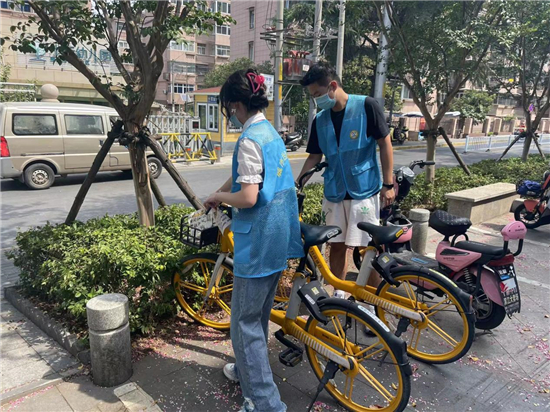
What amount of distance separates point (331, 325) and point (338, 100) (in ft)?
5.79

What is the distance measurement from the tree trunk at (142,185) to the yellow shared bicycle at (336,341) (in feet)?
4.60

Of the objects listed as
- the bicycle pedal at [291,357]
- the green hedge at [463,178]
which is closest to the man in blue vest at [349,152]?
the bicycle pedal at [291,357]

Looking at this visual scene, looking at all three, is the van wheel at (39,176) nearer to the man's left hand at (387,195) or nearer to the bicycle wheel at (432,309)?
the man's left hand at (387,195)

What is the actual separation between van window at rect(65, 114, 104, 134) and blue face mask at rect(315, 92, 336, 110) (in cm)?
875

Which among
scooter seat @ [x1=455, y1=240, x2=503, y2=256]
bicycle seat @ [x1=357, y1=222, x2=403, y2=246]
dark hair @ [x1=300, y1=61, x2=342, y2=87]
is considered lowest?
scooter seat @ [x1=455, y1=240, x2=503, y2=256]

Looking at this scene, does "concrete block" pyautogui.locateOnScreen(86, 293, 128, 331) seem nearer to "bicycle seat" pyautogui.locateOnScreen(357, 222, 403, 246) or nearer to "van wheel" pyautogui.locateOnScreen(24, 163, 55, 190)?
"bicycle seat" pyautogui.locateOnScreen(357, 222, 403, 246)

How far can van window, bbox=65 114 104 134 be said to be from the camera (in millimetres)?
10195

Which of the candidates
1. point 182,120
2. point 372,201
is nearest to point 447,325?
point 372,201

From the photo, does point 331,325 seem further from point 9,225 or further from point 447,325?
point 9,225

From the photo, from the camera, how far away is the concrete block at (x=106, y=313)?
2594 mm

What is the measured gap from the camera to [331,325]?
8.54 feet

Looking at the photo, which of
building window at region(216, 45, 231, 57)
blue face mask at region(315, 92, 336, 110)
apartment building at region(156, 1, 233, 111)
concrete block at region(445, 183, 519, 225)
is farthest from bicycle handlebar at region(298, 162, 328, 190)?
building window at region(216, 45, 231, 57)

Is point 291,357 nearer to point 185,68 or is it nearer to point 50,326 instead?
point 50,326

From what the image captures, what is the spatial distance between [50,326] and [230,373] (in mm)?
1557
